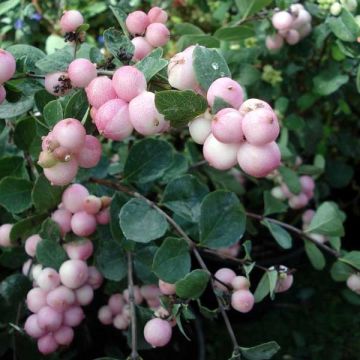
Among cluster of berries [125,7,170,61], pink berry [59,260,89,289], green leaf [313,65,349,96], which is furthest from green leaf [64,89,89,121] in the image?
green leaf [313,65,349,96]

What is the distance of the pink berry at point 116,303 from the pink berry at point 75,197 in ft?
0.63

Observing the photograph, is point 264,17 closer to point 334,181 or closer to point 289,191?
point 289,191

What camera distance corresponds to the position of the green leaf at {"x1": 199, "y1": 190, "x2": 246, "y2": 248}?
0.67 m

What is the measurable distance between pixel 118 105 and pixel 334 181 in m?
0.89

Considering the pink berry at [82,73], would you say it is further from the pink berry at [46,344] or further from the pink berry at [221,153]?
the pink berry at [46,344]

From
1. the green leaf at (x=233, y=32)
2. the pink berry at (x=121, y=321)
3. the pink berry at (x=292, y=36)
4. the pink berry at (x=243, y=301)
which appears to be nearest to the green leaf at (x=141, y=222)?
the pink berry at (x=243, y=301)

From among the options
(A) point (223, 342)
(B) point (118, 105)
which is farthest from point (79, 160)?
(A) point (223, 342)

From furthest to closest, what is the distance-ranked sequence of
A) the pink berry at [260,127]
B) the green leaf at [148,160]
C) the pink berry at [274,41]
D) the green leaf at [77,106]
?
the pink berry at [274,41] → the green leaf at [148,160] → the green leaf at [77,106] → the pink berry at [260,127]

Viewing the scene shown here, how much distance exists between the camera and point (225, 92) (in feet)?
1.40

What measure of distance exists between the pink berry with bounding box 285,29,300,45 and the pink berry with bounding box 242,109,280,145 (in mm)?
558

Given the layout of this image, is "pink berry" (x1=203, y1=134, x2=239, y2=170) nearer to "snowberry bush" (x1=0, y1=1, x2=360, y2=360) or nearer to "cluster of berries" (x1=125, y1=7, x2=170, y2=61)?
"snowberry bush" (x1=0, y1=1, x2=360, y2=360)

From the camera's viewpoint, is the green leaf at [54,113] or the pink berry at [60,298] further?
the pink berry at [60,298]

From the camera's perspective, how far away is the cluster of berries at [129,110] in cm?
44

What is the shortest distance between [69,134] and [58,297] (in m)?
0.27
